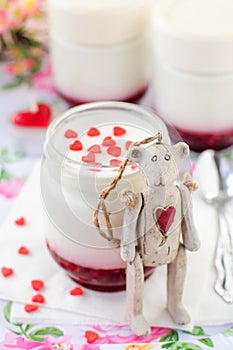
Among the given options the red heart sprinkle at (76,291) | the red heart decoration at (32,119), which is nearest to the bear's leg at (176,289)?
the red heart sprinkle at (76,291)

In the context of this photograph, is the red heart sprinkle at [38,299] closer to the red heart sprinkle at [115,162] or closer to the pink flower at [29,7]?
the red heart sprinkle at [115,162]

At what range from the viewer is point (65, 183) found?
0.76 meters

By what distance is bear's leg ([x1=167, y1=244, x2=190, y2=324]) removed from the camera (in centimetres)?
77

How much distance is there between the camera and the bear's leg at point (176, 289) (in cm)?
77

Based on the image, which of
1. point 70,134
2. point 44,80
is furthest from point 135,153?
point 44,80

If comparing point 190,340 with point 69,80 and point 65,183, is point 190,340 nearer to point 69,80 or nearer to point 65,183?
point 65,183

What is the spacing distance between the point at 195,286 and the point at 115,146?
0.67 ft

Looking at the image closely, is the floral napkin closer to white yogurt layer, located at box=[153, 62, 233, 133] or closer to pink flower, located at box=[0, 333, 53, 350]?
pink flower, located at box=[0, 333, 53, 350]

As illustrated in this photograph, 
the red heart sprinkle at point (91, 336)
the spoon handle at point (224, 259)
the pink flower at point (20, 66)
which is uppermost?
the red heart sprinkle at point (91, 336)

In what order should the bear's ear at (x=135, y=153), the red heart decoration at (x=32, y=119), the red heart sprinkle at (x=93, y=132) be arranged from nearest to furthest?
the bear's ear at (x=135, y=153) < the red heart sprinkle at (x=93, y=132) < the red heart decoration at (x=32, y=119)

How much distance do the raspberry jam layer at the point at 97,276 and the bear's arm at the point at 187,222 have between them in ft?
0.22

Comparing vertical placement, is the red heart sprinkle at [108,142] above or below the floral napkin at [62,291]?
above

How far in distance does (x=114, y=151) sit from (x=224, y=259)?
218 mm

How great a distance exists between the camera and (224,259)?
87cm
